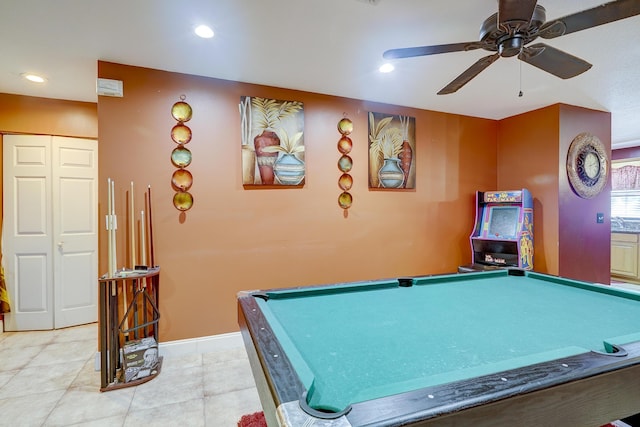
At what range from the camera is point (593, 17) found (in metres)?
1.35

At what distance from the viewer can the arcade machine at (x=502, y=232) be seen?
3.31 m

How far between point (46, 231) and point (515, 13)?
169 inches

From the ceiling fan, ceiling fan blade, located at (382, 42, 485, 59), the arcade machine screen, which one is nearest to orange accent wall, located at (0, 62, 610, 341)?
the arcade machine screen

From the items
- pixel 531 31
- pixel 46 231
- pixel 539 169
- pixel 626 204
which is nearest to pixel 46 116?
pixel 46 231

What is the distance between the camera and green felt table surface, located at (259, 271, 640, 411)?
89 centimetres

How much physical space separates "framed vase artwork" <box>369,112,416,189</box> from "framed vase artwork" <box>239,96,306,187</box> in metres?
0.83

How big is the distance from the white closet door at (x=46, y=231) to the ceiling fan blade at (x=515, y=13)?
3.91 m

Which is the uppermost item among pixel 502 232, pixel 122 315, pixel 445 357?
pixel 502 232

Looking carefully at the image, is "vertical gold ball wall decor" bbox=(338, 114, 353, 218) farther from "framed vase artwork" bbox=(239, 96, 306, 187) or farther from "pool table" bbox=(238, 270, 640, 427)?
"pool table" bbox=(238, 270, 640, 427)

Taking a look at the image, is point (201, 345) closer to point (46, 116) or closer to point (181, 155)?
point (181, 155)

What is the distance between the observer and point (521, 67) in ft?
8.48

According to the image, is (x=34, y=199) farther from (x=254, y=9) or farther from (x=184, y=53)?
(x=254, y=9)

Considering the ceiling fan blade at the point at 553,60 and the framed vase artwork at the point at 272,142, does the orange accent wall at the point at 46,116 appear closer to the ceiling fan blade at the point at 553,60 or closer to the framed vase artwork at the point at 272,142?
the framed vase artwork at the point at 272,142

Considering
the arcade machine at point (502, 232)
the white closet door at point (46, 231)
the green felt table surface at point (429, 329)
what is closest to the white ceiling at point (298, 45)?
the white closet door at point (46, 231)
